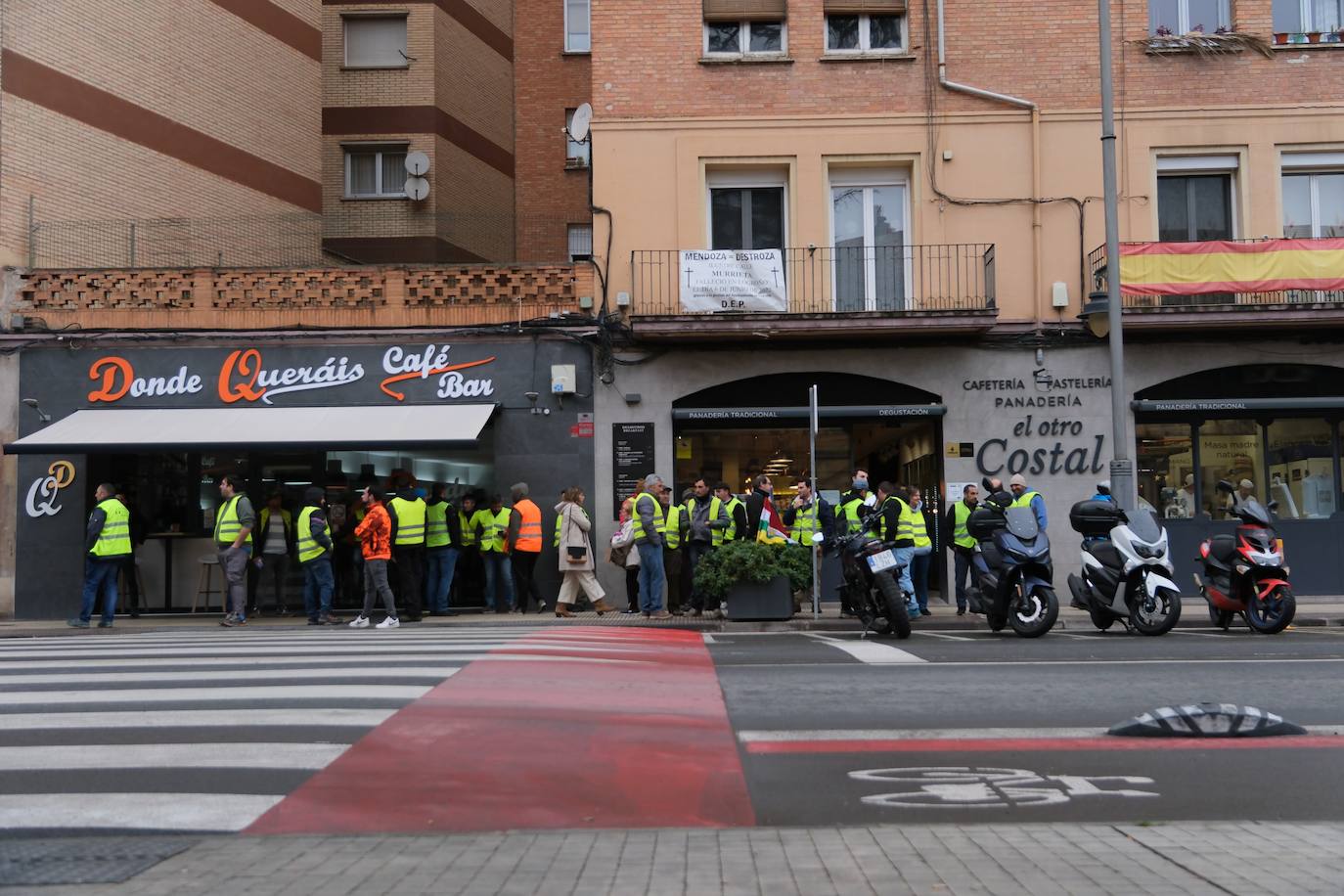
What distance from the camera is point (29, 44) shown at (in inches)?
716

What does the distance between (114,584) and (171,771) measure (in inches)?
428

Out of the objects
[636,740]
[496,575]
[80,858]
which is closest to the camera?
[80,858]

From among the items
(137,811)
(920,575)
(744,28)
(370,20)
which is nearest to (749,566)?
(920,575)

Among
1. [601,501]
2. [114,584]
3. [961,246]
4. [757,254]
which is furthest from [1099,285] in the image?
[114,584]

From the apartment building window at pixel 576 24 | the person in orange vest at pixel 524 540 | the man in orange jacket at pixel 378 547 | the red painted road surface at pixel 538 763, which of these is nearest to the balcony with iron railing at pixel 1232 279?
the person in orange vest at pixel 524 540

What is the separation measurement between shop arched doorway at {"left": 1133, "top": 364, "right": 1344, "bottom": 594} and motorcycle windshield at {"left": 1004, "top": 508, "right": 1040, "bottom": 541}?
21.4ft

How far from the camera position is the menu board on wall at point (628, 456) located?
18.6 m

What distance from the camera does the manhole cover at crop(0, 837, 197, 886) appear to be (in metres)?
4.75

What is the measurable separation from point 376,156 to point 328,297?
8.58 metres

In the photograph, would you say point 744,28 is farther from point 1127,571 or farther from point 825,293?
point 1127,571

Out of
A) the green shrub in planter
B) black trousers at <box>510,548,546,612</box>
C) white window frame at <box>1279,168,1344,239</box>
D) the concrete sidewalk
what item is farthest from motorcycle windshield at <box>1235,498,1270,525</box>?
black trousers at <box>510,548,546,612</box>

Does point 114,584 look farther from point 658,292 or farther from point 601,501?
point 658,292

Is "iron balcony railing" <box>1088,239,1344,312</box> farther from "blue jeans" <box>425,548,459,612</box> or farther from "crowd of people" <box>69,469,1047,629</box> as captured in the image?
"blue jeans" <box>425,548,459,612</box>

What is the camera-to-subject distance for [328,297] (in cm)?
1891
